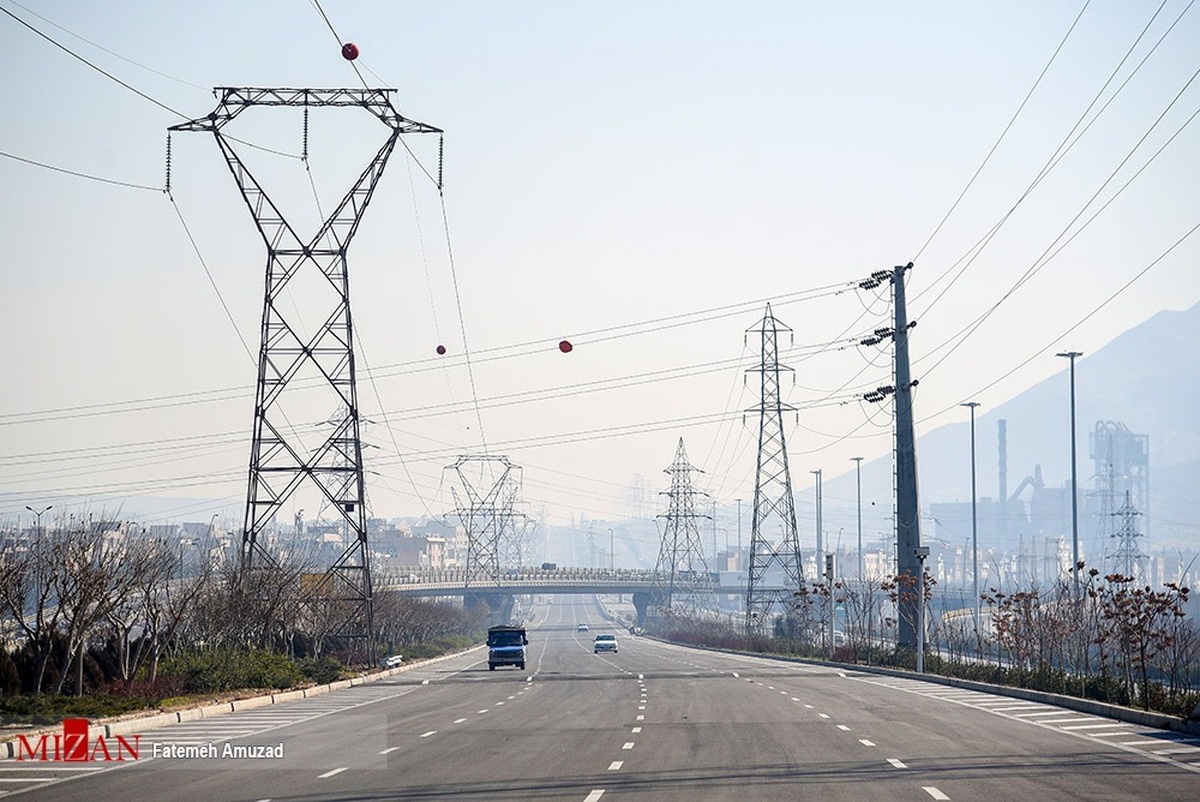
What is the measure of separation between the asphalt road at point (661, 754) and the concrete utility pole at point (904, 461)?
48.7ft

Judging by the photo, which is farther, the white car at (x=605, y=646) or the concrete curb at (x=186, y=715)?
the white car at (x=605, y=646)

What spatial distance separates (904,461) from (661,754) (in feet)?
115

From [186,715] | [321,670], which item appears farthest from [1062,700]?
[321,670]

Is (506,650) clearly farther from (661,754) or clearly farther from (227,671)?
(661,754)

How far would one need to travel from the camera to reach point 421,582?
173 m

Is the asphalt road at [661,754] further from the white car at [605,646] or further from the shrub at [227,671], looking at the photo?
the white car at [605,646]

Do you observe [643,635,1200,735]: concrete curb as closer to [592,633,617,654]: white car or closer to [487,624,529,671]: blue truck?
[487,624,529,671]: blue truck

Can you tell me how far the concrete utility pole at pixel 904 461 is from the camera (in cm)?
5956

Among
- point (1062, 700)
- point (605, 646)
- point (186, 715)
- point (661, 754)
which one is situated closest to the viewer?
point (661, 754)

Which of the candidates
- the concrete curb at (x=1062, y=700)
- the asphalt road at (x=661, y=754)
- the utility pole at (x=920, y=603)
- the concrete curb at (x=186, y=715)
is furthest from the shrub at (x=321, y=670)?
the utility pole at (x=920, y=603)

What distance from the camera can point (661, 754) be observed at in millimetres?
26500

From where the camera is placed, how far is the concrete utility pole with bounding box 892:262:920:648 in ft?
195

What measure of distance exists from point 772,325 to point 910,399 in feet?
92.4

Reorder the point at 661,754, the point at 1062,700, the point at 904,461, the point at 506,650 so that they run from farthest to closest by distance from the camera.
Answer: the point at 506,650
the point at 904,461
the point at 1062,700
the point at 661,754
